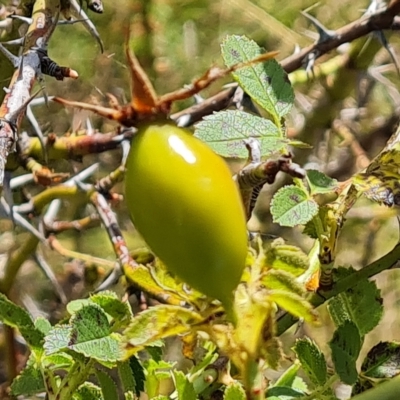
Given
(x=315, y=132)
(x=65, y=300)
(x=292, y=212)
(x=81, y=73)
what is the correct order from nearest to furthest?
1. (x=292, y=212)
2. (x=65, y=300)
3. (x=315, y=132)
4. (x=81, y=73)

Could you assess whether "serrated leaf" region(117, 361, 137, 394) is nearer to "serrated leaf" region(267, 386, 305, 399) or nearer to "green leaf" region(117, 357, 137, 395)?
"green leaf" region(117, 357, 137, 395)

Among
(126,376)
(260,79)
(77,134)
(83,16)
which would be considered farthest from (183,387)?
(77,134)

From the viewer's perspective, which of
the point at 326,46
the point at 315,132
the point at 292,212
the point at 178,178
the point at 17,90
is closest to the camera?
the point at 178,178

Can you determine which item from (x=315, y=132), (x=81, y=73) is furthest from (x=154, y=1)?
(x=315, y=132)

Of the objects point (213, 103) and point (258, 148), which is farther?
point (213, 103)

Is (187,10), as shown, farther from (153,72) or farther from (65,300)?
(65,300)

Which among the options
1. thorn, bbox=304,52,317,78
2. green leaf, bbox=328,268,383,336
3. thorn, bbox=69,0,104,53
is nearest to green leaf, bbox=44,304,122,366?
green leaf, bbox=328,268,383,336

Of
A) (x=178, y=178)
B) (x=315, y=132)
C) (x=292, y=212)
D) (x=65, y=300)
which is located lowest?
(x=65, y=300)

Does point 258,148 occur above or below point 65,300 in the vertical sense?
above
